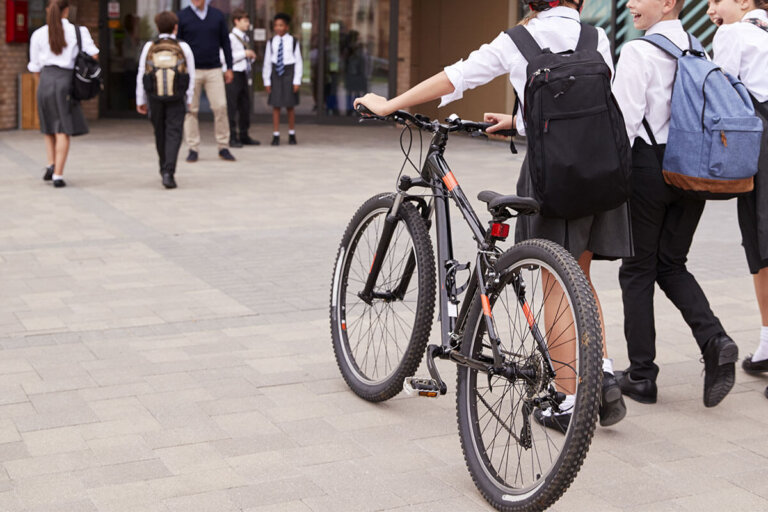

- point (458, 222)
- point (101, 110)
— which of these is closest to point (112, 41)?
point (101, 110)

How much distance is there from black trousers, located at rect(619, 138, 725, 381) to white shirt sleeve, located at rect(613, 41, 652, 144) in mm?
167

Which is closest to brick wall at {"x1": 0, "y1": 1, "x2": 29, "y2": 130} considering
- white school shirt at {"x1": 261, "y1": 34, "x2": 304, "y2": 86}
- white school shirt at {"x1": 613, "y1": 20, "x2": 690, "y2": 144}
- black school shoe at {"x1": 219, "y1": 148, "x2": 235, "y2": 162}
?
white school shirt at {"x1": 261, "y1": 34, "x2": 304, "y2": 86}

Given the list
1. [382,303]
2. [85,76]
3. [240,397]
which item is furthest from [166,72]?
[240,397]

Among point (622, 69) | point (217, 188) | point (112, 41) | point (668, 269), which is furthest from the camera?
point (112, 41)

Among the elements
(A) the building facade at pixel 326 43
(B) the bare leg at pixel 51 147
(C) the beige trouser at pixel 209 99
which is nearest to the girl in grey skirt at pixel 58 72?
(B) the bare leg at pixel 51 147

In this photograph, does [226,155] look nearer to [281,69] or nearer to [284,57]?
[281,69]

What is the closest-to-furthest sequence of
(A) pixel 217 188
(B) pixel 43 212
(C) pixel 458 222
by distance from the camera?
(C) pixel 458 222, (B) pixel 43 212, (A) pixel 217 188

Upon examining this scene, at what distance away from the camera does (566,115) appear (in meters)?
3.66

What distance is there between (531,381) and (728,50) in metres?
1.98

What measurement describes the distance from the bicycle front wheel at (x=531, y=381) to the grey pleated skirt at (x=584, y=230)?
0.23m

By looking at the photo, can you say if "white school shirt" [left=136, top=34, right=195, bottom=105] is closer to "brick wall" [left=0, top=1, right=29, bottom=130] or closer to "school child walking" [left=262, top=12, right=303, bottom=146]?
"school child walking" [left=262, top=12, right=303, bottom=146]

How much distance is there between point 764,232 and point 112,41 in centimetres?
1708

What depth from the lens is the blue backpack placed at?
414cm

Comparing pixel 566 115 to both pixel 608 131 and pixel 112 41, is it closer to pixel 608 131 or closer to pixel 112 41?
pixel 608 131
